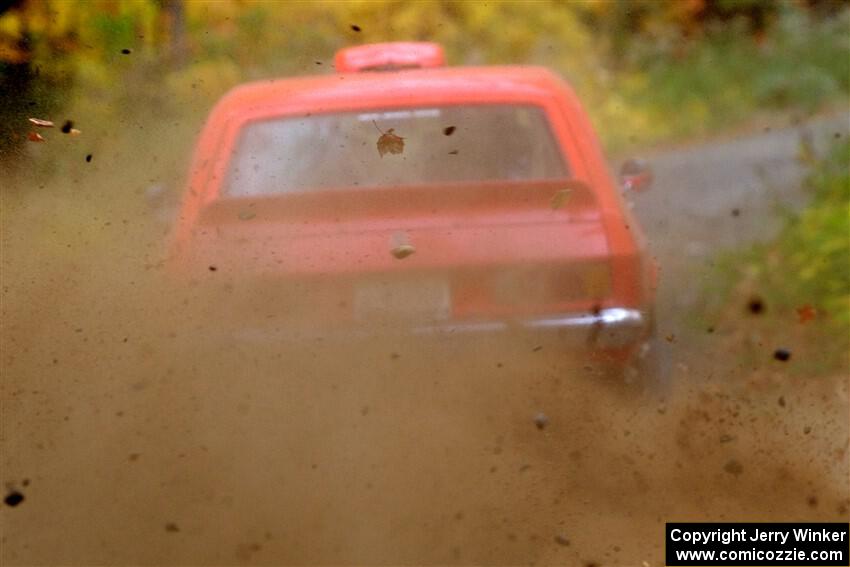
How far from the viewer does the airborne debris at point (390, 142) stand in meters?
3.38

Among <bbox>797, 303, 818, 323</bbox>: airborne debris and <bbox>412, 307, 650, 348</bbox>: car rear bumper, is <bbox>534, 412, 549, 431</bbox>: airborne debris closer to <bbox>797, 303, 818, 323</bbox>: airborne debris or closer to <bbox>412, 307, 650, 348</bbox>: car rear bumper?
<bbox>412, 307, 650, 348</bbox>: car rear bumper

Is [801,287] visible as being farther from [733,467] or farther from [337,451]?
[337,451]

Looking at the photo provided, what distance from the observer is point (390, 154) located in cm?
338

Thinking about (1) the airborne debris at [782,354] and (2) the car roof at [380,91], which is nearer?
(2) the car roof at [380,91]

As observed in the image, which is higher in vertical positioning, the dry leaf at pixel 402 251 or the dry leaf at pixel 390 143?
the dry leaf at pixel 390 143

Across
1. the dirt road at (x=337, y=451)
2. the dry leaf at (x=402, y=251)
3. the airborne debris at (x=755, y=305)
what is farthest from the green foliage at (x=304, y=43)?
the airborne debris at (x=755, y=305)

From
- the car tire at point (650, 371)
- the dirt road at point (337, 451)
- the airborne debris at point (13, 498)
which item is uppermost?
the car tire at point (650, 371)

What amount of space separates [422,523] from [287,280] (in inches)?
35.2

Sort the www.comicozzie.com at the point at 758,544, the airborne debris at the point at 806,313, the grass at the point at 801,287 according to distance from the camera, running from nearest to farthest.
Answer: the www.comicozzie.com at the point at 758,544
the grass at the point at 801,287
the airborne debris at the point at 806,313

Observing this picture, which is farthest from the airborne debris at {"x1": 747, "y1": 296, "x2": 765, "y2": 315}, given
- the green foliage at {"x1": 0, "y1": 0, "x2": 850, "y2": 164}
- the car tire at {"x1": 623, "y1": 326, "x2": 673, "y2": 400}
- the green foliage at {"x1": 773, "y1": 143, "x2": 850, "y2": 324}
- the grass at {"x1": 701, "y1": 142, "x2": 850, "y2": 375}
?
the car tire at {"x1": 623, "y1": 326, "x2": 673, "y2": 400}

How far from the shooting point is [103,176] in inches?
139

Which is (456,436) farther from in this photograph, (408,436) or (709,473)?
(709,473)

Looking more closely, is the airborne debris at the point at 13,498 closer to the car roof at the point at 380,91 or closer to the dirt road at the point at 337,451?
the dirt road at the point at 337,451

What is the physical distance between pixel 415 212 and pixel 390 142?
287 mm
